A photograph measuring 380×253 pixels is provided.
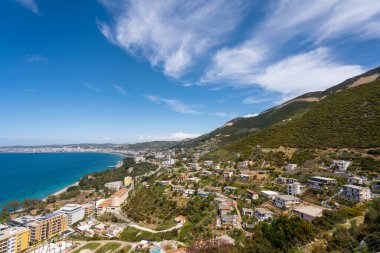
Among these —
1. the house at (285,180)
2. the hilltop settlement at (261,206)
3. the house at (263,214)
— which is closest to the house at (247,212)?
the hilltop settlement at (261,206)

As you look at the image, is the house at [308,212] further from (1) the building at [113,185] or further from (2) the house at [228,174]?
(1) the building at [113,185]

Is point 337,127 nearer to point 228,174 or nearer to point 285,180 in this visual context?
point 285,180

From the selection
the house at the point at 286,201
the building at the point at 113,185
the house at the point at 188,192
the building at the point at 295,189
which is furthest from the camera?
the building at the point at 113,185

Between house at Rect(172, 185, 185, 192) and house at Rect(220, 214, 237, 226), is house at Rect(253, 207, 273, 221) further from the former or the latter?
house at Rect(172, 185, 185, 192)

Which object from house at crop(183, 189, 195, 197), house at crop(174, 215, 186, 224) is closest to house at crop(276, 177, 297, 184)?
house at crop(183, 189, 195, 197)

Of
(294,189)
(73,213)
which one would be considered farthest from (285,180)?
(73,213)
